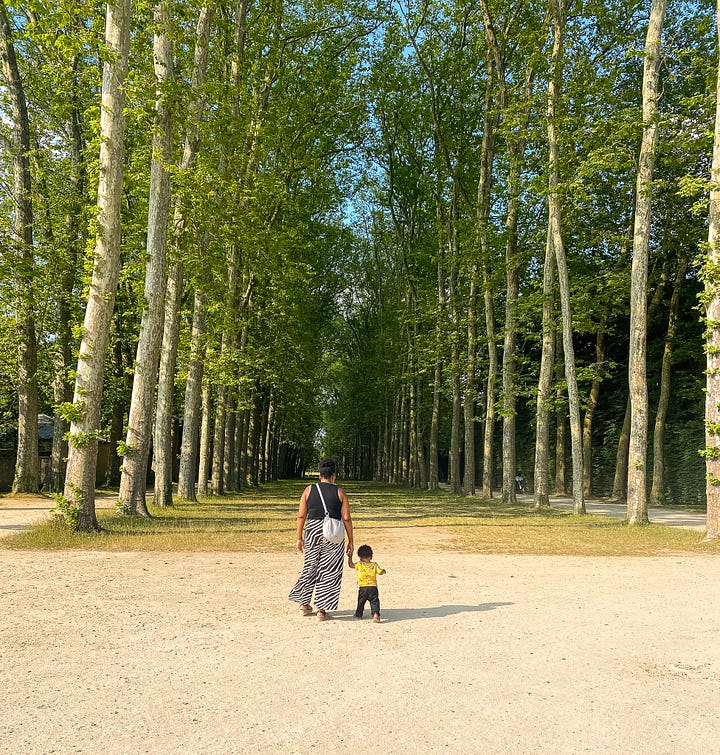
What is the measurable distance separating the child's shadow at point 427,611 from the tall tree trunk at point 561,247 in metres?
12.8

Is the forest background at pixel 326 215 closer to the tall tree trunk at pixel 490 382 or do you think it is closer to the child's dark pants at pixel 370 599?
the tall tree trunk at pixel 490 382

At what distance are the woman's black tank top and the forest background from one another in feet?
21.3

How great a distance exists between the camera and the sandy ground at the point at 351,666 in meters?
4.10

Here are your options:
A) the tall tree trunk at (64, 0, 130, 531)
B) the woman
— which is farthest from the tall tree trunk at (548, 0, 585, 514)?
the woman

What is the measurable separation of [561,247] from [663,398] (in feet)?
31.0

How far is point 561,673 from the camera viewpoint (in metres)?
5.39

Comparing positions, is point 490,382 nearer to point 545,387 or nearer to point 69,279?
point 545,387

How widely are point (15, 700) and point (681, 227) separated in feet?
86.6

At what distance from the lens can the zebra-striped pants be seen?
23.4ft

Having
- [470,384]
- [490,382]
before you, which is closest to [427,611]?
[490,382]

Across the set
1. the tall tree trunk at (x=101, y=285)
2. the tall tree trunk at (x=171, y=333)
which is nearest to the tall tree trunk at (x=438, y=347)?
the tall tree trunk at (x=171, y=333)

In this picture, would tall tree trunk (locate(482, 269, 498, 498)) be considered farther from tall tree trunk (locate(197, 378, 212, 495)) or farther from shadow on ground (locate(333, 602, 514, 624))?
shadow on ground (locate(333, 602, 514, 624))

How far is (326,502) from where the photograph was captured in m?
7.27

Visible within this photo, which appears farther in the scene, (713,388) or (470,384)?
(470,384)
